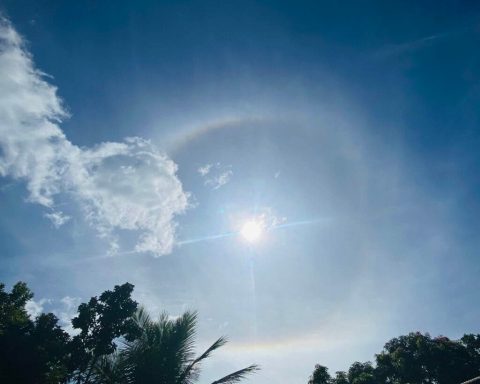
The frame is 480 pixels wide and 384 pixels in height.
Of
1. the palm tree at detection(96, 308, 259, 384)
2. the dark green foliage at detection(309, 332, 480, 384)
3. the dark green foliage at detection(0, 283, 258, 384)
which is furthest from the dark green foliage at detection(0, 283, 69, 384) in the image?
the dark green foliage at detection(309, 332, 480, 384)

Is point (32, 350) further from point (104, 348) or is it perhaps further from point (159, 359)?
point (159, 359)

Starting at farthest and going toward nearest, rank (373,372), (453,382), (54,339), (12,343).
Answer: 1. (373,372)
2. (453,382)
3. (54,339)
4. (12,343)

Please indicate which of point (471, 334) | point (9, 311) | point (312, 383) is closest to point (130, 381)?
point (9, 311)

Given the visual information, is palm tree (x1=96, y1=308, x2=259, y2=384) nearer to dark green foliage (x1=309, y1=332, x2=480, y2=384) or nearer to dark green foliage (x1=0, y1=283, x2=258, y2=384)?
dark green foliage (x1=0, y1=283, x2=258, y2=384)

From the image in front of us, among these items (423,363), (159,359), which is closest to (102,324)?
(159,359)

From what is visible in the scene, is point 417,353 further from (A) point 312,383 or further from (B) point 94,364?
(B) point 94,364

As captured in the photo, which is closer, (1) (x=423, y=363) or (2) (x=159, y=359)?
(2) (x=159, y=359)
